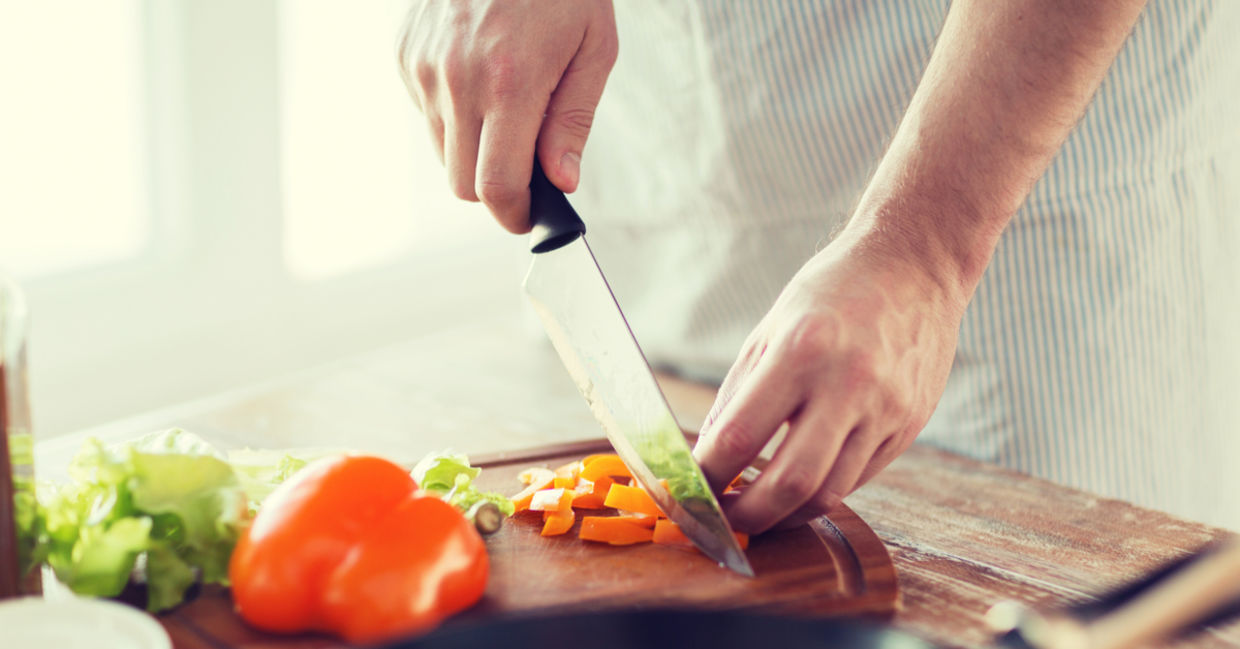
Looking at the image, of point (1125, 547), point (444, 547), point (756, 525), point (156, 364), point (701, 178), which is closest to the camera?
point (444, 547)

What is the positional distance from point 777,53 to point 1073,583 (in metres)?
0.91

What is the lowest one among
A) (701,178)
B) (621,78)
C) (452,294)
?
(452,294)

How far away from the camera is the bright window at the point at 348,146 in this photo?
11.0ft

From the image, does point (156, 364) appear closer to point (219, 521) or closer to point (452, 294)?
point (452, 294)

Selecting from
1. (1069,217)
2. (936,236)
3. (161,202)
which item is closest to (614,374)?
(936,236)

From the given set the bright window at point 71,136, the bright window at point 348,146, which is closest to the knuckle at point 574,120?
the bright window at point 71,136

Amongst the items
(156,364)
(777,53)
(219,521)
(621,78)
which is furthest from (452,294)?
(219,521)

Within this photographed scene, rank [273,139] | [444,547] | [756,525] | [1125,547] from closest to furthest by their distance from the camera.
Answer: [444,547] < [756,525] < [1125,547] < [273,139]

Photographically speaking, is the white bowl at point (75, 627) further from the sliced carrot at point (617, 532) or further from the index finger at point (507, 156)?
the index finger at point (507, 156)

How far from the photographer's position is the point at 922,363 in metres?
0.95

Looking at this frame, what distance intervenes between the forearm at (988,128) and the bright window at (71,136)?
2134 mm

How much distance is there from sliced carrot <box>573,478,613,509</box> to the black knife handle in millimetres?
258

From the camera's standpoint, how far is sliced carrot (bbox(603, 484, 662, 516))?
101 cm

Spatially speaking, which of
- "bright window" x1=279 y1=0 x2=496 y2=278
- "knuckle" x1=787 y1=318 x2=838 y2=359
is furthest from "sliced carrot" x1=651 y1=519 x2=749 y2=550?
"bright window" x1=279 y1=0 x2=496 y2=278
